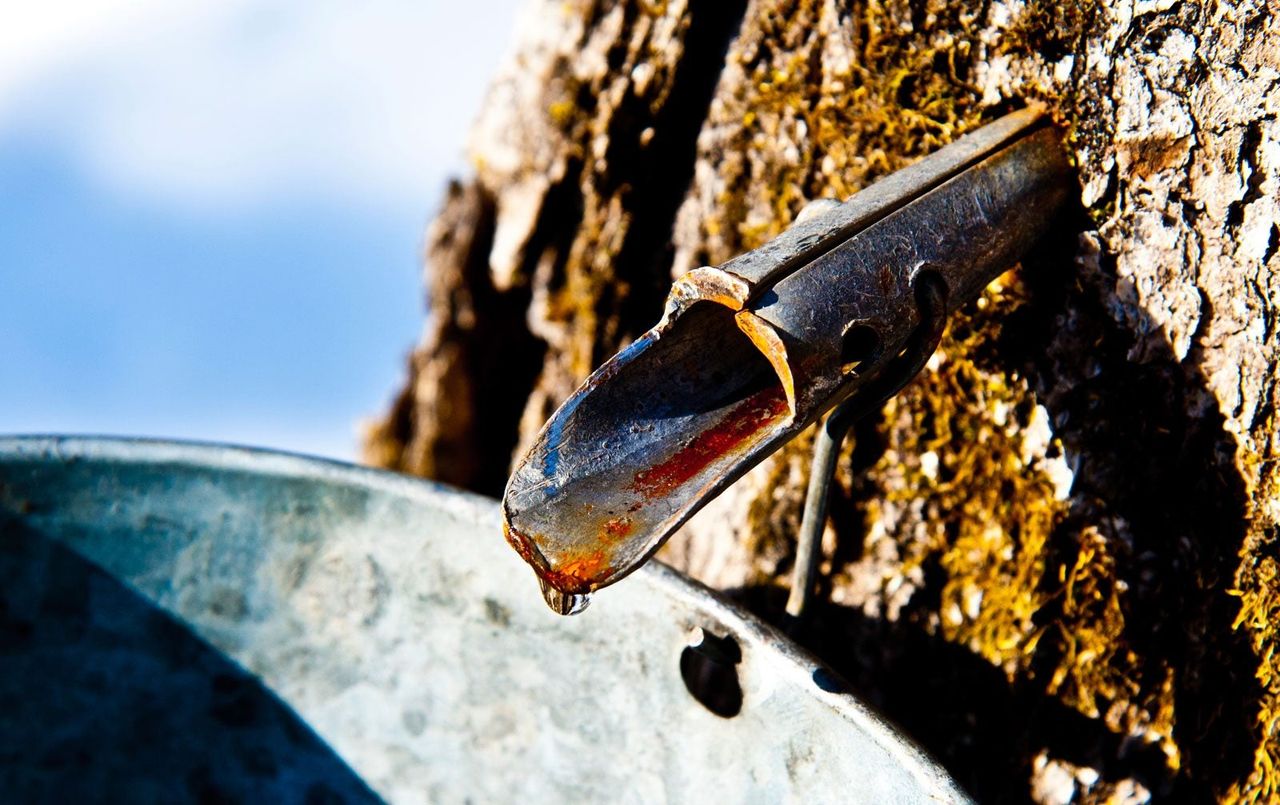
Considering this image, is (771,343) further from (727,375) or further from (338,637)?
Answer: (338,637)

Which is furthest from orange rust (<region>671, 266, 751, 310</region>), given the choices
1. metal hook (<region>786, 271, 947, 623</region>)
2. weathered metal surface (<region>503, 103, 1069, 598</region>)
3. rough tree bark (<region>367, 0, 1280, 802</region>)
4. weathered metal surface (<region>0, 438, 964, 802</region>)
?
rough tree bark (<region>367, 0, 1280, 802</region>)

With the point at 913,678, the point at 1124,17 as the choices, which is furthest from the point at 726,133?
the point at 913,678

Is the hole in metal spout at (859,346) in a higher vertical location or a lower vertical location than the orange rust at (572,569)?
higher

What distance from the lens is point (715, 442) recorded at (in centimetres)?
81

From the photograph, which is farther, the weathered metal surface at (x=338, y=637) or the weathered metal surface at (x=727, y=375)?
the weathered metal surface at (x=338, y=637)

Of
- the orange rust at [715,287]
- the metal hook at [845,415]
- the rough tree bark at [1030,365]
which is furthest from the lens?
the rough tree bark at [1030,365]

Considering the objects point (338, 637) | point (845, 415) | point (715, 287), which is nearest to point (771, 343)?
point (715, 287)

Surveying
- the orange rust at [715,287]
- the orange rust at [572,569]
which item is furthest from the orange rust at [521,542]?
the orange rust at [715,287]

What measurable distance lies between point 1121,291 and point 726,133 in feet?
1.80

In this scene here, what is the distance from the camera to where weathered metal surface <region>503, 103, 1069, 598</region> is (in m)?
0.77

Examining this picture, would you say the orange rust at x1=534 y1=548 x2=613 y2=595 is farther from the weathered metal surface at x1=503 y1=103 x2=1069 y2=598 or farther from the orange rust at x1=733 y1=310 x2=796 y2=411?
the orange rust at x1=733 y1=310 x2=796 y2=411

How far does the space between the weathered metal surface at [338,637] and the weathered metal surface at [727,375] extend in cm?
23

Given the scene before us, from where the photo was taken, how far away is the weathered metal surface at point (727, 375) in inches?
30.3

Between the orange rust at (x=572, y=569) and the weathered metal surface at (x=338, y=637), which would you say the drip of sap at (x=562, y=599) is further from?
the weathered metal surface at (x=338, y=637)
